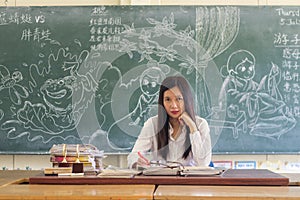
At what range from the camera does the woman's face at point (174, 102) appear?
9.69 ft

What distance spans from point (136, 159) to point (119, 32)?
1.37 metres

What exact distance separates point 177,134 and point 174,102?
20 centimetres

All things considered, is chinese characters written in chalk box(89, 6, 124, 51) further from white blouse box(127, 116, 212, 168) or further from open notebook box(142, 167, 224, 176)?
open notebook box(142, 167, 224, 176)

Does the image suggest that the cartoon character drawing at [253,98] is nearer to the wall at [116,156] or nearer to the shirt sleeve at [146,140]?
the wall at [116,156]

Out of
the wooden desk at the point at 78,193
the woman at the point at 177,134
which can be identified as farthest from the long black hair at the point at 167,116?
the wooden desk at the point at 78,193

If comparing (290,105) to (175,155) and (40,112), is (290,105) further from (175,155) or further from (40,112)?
(40,112)

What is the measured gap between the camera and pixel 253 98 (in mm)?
3664

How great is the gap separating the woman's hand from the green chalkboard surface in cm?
74

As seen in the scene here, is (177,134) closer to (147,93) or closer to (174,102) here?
(174,102)

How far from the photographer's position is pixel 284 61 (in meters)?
Result: 3.69

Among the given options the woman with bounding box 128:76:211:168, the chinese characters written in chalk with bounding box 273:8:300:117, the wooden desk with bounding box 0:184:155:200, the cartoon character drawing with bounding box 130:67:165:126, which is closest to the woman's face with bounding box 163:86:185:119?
the woman with bounding box 128:76:211:168

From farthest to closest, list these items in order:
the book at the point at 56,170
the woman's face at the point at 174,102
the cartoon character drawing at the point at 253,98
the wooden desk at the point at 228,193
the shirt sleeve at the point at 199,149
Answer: the cartoon character drawing at the point at 253,98
the woman's face at the point at 174,102
the shirt sleeve at the point at 199,149
the book at the point at 56,170
the wooden desk at the point at 228,193

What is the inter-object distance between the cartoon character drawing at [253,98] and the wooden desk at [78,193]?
2062mm

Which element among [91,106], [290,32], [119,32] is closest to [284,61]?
[290,32]
